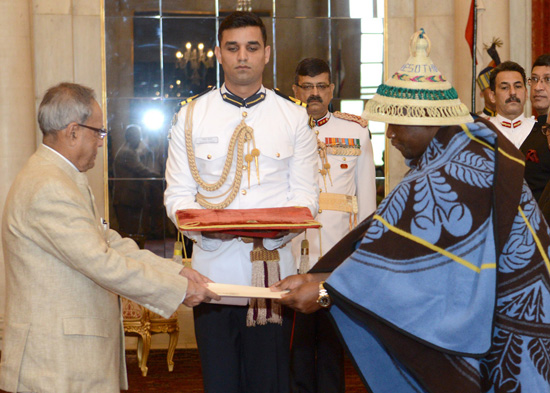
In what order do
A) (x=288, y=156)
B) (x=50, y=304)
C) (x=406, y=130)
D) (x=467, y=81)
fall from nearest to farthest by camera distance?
(x=406, y=130) < (x=50, y=304) < (x=288, y=156) < (x=467, y=81)

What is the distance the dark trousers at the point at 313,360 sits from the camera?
14.1 ft

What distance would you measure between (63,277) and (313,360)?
1.85 metres

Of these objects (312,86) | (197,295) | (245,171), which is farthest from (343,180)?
(197,295)

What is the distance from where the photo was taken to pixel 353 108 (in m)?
7.21

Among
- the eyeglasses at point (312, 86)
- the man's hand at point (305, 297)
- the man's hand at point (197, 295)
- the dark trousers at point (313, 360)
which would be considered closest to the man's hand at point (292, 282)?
the man's hand at point (305, 297)

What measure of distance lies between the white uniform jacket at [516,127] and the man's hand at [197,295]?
2.94 m

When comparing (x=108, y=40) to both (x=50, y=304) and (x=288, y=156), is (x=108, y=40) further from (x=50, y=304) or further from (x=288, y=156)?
(x=50, y=304)

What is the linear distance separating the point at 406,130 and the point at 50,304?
4.54 ft

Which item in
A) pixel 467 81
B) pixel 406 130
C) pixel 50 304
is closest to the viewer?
pixel 406 130

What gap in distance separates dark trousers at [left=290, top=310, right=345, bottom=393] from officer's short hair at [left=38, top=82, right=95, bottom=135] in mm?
1778

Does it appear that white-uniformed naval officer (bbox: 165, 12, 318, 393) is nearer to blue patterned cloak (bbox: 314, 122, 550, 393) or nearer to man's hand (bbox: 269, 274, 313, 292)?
man's hand (bbox: 269, 274, 313, 292)

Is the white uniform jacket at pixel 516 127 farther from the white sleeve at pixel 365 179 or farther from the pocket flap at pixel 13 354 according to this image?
the pocket flap at pixel 13 354

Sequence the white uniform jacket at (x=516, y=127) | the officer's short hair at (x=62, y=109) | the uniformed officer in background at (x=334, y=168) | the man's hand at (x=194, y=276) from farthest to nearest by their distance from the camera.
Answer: the white uniform jacket at (x=516, y=127) < the uniformed officer in background at (x=334, y=168) < the man's hand at (x=194, y=276) < the officer's short hair at (x=62, y=109)

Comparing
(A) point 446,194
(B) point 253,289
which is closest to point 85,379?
(B) point 253,289
